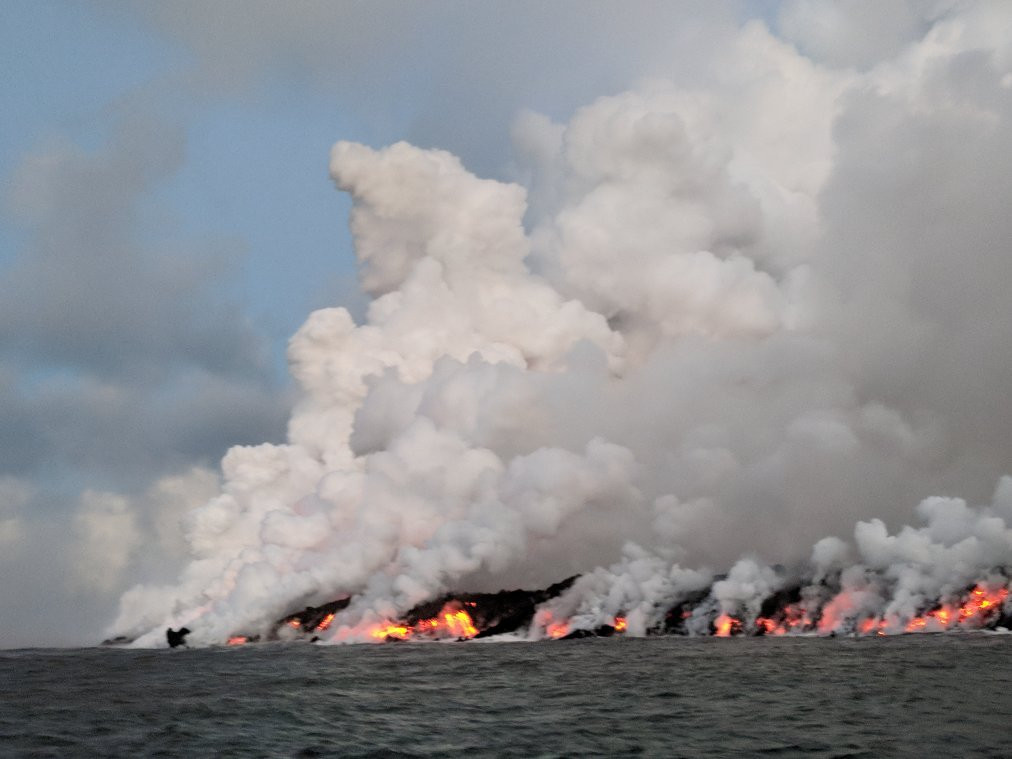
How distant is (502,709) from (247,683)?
48.4 m

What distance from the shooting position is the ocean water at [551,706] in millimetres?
70250

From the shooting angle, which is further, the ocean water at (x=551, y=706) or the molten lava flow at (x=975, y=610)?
the molten lava flow at (x=975, y=610)

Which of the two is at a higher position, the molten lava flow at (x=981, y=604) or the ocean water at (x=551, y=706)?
the molten lava flow at (x=981, y=604)

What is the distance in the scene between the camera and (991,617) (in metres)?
196

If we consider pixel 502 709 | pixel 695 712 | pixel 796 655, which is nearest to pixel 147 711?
pixel 502 709

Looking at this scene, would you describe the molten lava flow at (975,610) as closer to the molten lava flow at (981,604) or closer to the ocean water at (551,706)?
the molten lava flow at (981,604)

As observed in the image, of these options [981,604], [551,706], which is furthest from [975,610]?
[551,706]

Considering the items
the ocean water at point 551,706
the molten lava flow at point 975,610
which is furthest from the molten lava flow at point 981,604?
the ocean water at point 551,706

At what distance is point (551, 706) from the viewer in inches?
3681

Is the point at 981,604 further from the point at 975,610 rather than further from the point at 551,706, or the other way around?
the point at 551,706

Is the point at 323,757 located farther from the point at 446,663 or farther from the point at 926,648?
the point at 926,648

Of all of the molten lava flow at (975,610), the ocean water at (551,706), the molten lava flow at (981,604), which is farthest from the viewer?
the molten lava flow at (975,610)

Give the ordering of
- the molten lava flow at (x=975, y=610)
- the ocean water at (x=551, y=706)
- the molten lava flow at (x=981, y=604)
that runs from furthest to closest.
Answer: the molten lava flow at (x=975, y=610) < the molten lava flow at (x=981, y=604) < the ocean water at (x=551, y=706)

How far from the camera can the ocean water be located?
230 ft
